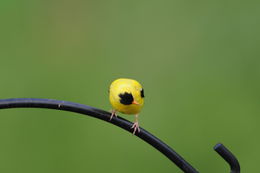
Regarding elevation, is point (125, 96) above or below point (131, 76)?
below

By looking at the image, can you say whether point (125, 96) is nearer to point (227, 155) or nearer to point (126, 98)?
point (126, 98)

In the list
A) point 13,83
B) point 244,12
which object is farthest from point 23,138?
point 244,12

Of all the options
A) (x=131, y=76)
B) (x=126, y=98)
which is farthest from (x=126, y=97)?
(x=131, y=76)

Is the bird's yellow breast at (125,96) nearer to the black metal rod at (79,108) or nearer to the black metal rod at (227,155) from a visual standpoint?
the black metal rod at (79,108)

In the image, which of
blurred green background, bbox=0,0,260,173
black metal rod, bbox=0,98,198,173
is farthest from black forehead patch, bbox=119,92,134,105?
blurred green background, bbox=0,0,260,173

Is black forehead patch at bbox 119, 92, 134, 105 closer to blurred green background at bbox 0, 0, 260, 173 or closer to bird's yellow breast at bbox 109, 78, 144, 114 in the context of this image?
bird's yellow breast at bbox 109, 78, 144, 114
